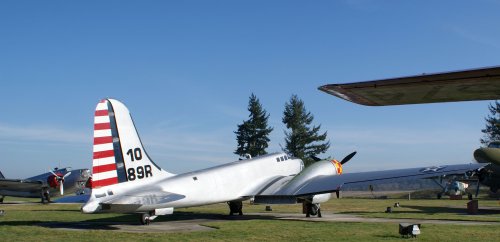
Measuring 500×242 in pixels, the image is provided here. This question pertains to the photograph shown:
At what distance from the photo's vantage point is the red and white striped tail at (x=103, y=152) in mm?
18781

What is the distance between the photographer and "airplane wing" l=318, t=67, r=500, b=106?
13.2ft

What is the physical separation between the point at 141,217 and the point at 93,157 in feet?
11.0

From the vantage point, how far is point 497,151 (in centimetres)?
3150

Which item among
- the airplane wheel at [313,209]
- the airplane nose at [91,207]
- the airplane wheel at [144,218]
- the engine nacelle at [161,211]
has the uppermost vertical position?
the airplane nose at [91,207]

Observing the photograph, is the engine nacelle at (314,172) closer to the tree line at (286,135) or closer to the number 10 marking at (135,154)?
the number 10 marking at (135,154)

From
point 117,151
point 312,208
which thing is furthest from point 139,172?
point 312,208

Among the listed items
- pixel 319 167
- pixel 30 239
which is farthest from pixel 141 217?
pixel 319 167

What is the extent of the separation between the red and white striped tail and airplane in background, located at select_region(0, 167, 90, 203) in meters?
28.0

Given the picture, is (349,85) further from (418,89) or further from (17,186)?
(17,186)

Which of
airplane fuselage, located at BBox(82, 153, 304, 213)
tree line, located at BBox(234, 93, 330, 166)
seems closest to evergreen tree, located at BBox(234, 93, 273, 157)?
tree line, located at BBox(234, 93, 330, 166)

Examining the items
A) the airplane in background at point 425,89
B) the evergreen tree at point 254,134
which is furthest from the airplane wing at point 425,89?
the evergreen tree at point 254,134

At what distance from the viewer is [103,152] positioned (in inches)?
754

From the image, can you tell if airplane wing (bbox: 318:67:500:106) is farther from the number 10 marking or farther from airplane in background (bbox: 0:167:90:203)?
airplane in background (bbox: 0:167:90:203)

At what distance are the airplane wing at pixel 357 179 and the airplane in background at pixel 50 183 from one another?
88.1ft
